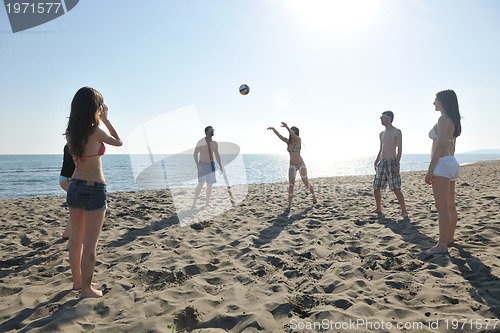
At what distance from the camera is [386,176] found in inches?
252

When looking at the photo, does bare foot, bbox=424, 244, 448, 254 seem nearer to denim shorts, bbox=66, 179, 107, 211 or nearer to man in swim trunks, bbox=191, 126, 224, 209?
denim shorts, bbox=66, 179, 107, 211

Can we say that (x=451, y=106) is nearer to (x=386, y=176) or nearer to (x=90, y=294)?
(x=386, y=176)

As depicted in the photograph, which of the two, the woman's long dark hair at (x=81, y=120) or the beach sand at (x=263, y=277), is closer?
the beach sand at (x=263, y=277)

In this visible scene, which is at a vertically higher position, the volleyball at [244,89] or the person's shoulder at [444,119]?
the volleyball at [244,89]

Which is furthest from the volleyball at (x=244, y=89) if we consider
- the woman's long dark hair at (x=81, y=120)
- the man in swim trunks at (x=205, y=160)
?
the woman's long dark hair at (x=81, y=120)

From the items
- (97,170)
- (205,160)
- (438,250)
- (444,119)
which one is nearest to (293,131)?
(205,160)

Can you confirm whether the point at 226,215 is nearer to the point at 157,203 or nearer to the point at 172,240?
the point at 172,240

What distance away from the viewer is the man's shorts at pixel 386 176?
6180 mm

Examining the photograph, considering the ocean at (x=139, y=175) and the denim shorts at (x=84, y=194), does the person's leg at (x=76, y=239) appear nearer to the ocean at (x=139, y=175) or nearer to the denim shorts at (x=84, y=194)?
the denim shorts at (x=84, y=194)

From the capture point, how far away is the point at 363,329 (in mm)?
2268

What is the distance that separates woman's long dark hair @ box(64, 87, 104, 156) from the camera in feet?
8.77

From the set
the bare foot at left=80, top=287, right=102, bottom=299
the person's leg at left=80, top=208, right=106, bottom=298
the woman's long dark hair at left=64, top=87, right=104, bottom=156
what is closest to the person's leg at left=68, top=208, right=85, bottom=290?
the person's leg at left=80, top=208, right=106, bottom=298

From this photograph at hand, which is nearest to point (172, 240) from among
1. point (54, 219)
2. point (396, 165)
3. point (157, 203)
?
point (54, 219)

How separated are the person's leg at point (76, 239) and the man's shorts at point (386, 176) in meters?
5.62
